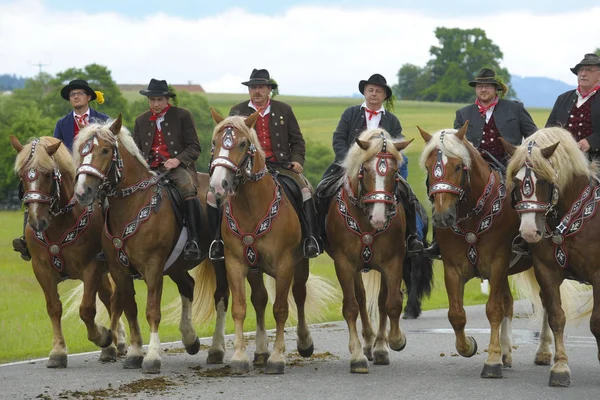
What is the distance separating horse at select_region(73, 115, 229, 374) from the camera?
35.9 feet

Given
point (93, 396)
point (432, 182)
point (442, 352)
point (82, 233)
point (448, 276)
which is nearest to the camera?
point (93, 396)

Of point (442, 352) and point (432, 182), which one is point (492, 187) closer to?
point (432, 182)

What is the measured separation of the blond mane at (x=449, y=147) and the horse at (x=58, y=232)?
3940mm

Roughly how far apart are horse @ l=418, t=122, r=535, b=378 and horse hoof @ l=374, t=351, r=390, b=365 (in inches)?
43.2

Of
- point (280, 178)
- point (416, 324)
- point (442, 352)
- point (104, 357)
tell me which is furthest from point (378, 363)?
point (416, 324)

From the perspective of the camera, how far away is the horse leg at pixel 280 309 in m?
10.9

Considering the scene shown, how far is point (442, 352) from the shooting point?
12.6 m

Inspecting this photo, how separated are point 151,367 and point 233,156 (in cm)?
240

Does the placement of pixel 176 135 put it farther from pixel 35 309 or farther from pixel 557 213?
pixel 35 309

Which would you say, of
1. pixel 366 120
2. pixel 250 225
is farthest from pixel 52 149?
pixel 366 120

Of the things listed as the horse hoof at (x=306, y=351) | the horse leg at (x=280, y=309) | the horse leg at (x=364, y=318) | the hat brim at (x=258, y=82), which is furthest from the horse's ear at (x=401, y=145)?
the horse hoof at (x=306, y=351)

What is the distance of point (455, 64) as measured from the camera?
11819 cm

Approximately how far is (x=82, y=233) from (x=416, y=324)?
6.39m

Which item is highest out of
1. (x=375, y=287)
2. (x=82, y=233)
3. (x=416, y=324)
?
(x=82, y=233)
